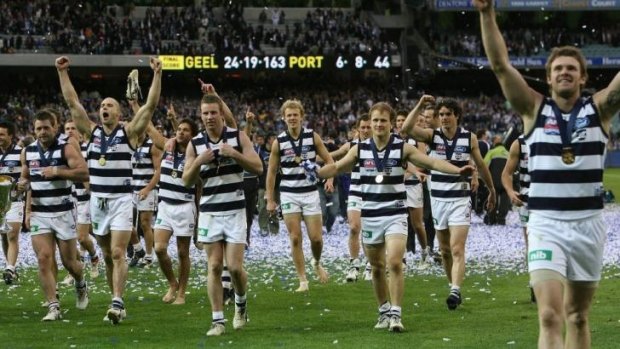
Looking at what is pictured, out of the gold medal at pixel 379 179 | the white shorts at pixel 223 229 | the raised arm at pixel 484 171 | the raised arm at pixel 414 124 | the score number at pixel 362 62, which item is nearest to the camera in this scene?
the white shorts at pixel 223 229

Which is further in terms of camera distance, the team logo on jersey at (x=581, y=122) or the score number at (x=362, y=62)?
the score number at (x=362, y=62)

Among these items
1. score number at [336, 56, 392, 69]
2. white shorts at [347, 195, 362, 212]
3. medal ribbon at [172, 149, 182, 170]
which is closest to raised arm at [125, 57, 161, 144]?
medal ribbon at [172, 149, 182, 170]

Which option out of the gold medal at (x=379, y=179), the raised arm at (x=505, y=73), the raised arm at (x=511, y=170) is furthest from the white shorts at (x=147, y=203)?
the raised arm at (x=505, y=73)

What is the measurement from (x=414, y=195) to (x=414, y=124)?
4362 mm

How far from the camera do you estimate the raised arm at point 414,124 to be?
1135 centimetres

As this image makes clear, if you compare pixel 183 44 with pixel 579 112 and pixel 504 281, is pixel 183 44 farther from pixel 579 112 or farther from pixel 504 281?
pixel 579 112

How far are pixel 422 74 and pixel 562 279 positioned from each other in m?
52.8

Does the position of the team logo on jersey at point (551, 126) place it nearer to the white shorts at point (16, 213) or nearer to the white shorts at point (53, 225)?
the white shorts at point (53, 225)

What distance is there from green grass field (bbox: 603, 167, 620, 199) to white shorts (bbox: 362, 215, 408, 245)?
93.8 ft

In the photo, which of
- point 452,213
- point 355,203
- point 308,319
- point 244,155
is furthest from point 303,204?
point 244,155

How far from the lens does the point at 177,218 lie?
13422 millimetres

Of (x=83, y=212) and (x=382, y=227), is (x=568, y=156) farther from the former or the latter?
(x=83, y=212)

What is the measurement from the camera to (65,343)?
1041cm

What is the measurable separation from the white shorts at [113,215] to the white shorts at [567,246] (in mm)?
5737
